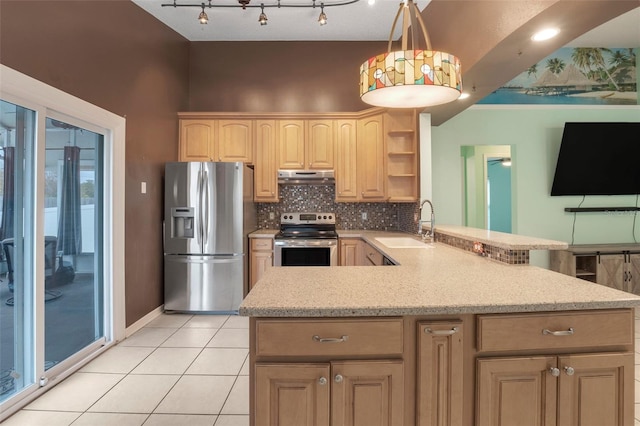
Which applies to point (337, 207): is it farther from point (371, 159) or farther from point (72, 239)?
point (72, 239)

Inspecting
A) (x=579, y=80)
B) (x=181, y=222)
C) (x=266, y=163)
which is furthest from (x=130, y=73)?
(x=579, y=80)

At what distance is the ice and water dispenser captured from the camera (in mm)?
3793

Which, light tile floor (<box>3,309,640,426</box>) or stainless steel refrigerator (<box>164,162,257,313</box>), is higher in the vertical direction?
stainless steel refrigerator (<box>164,162,257,313</box>)

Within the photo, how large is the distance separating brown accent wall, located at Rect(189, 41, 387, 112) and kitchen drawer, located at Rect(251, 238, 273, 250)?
181 cm

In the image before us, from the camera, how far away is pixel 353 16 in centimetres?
392

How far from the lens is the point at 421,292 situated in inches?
55.2

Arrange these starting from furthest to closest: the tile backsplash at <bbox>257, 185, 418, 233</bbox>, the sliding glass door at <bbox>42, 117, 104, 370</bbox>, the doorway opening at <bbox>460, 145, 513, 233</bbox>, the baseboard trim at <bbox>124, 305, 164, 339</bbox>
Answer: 1. the doorway opening at <bbox>460, 145, 513, 233</bbox>
2. the tile backsplash at <bbox>257, 185, 418, 233</bbox>
3. the baseboard trim at <bbox>124, 305, 164, 339</bbox>
4. the sliding glass door at <bbox>42, 117, 104, 370</bbox>

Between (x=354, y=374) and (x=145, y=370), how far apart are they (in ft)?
6.65

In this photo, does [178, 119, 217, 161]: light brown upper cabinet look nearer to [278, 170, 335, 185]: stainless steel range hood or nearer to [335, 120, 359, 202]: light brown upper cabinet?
[278, 170, 335, 185]: stainless steel range hood

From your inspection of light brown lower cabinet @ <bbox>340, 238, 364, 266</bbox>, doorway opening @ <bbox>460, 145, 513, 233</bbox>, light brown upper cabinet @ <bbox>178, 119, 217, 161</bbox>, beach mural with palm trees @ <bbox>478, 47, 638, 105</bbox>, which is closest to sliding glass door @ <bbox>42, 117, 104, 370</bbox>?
light brown upper cabinet @ <bbox>178, 119, 217, 161</bbox>

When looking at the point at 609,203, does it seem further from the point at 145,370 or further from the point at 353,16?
the point at 145,370

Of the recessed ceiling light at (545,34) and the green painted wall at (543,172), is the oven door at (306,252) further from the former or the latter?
the recessed ceiling light at (545,34)

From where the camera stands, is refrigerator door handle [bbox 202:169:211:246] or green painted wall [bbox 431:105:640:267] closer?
refrigerator door handle [bbox 202:169:211:246]

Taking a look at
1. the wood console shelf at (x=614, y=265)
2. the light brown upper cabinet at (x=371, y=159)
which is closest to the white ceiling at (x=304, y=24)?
the light brown upper cabinet at (x=371, y=159)
